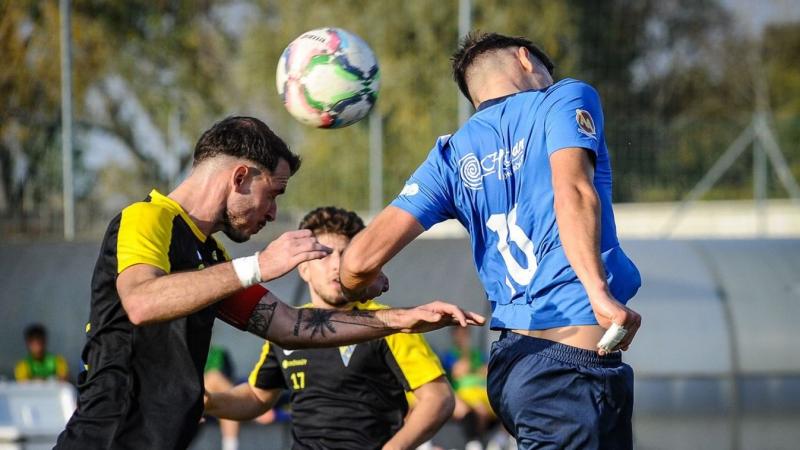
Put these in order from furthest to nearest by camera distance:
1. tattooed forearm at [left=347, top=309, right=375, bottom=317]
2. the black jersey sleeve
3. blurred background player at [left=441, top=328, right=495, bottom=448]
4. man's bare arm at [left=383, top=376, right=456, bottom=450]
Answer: blurred background player at [left=441, top=328, right=495, bottom=448] → the black jersey sleeve → man's bare arm at [left=383, top=376, right=456, bottom=450] → tattooed forearm at [left=347, top=309, right=375, bottom=317]

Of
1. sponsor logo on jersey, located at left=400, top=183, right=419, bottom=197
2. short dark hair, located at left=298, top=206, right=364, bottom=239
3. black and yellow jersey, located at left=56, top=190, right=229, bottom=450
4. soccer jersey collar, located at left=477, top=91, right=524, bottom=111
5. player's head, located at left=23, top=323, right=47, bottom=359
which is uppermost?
soccer jersey collar, located at left=477, top=91, right=524, bottom=111

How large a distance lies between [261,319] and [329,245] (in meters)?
1.01

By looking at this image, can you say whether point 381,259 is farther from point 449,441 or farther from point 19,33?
point 19,33

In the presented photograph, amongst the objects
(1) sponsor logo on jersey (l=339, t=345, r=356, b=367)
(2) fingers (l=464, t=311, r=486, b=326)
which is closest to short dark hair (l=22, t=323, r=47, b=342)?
(1) sponsor logo on jersey (l=339, t=345, r=356, b=367)

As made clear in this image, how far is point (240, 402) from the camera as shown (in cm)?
508

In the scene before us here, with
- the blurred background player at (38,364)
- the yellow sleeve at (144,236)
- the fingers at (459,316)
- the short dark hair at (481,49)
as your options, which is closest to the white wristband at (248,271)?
the yellow sleeve at (144,236)

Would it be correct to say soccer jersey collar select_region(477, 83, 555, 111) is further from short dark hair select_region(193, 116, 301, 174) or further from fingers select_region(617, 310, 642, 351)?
fingers select_region(617, 310, 642, 351)

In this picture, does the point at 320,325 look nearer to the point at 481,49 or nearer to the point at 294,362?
the point at 294,362

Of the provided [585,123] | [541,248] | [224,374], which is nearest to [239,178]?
[541,248]

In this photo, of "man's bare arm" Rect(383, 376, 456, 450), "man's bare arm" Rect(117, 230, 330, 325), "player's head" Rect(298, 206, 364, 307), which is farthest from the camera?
"player's head" Rect(298, 206, 364, 307)

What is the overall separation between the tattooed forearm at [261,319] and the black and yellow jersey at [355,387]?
0.85m

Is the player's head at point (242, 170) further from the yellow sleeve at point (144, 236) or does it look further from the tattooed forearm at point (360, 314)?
the tattooed forearm at point (360, 314)

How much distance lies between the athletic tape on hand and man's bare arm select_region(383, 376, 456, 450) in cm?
157

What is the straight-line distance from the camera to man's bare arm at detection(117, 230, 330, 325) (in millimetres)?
3410
